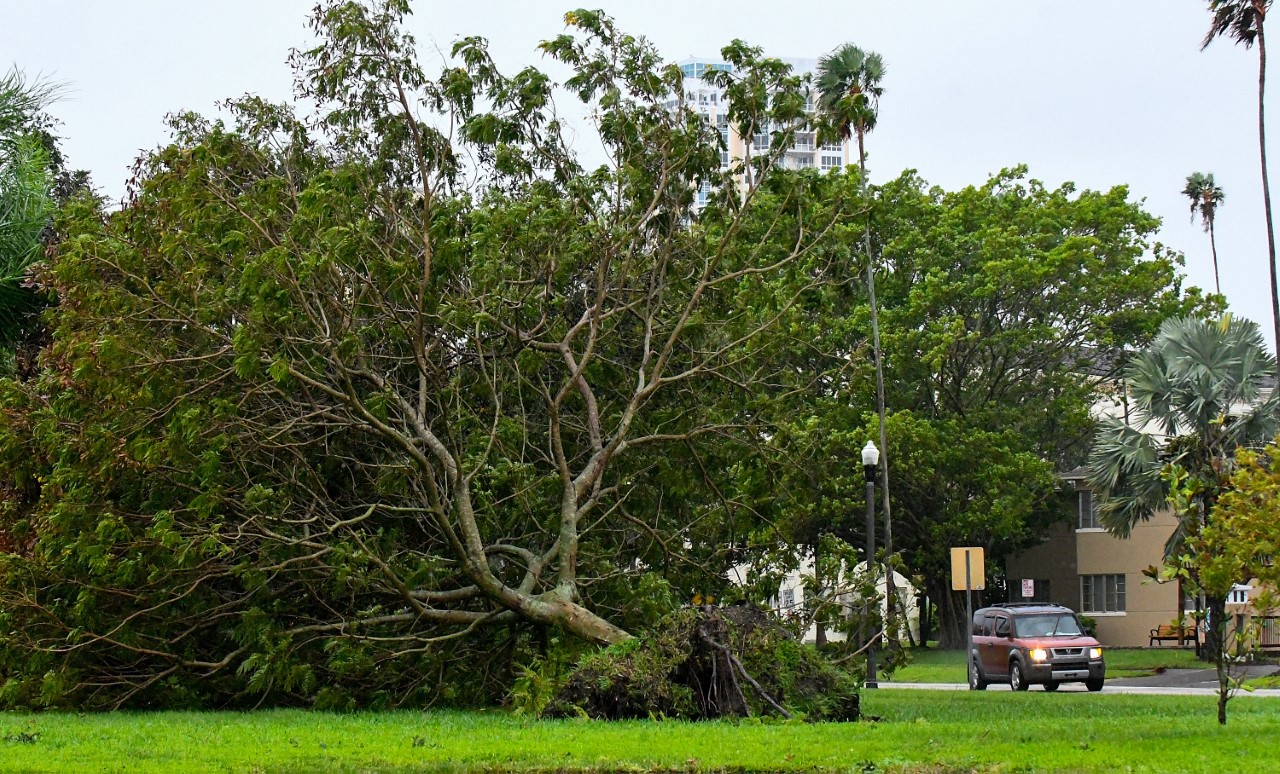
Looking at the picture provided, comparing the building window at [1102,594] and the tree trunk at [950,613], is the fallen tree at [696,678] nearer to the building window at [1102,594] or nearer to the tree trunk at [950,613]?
the tree trunk at [950,613]

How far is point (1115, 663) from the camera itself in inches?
1622

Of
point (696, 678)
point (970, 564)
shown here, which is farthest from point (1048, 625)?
point (696, 678)

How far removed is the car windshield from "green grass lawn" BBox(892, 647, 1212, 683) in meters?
3.62

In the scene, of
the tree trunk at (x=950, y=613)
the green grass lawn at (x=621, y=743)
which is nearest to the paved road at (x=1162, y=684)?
the tree trunk at (x=950, y=613)

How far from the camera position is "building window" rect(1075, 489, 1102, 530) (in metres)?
50.3

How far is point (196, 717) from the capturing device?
58.5 ft

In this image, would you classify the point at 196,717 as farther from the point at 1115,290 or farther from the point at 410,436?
the point at 1115,290

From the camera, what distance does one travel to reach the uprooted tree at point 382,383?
19.3m

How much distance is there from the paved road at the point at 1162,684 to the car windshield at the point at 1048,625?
1165mm

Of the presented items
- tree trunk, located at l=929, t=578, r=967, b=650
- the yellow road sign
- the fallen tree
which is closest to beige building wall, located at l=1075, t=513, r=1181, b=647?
tree trunk, located at l=929, t=578, r=967, b=650

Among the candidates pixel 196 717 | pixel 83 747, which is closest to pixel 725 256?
pixel 196 717

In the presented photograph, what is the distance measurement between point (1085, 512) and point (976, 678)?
69.5ft

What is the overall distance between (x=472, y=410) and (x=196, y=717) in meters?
6.27

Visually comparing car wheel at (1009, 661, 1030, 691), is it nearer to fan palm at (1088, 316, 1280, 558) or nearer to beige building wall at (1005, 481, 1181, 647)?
fan palm at (1088, 316, 1280, 558)
